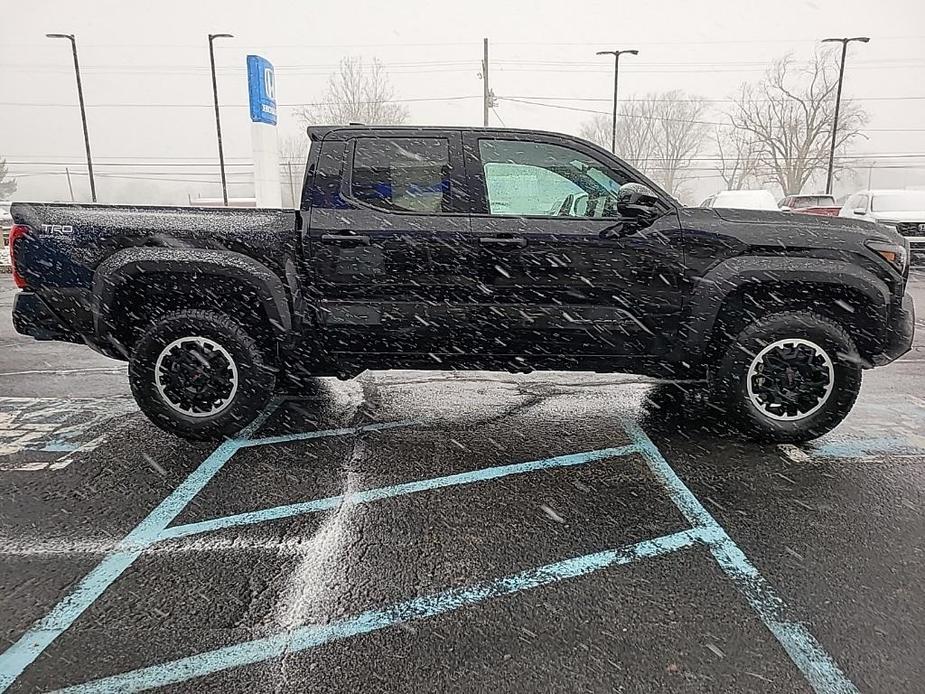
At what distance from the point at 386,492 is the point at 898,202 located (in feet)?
60.9

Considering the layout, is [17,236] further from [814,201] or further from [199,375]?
[814,201]

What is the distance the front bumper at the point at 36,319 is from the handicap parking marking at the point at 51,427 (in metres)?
0.70

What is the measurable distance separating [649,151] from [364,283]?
6491 centimetres

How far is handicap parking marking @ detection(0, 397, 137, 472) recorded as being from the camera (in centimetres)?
404

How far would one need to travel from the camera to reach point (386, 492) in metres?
3.58

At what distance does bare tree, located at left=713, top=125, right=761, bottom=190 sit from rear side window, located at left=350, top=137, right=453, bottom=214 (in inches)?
2354

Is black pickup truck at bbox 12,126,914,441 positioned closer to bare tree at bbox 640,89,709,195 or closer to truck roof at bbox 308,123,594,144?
truck roof at bbox 308,123,594,144

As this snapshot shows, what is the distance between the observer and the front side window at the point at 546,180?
4.24 m

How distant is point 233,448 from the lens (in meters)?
4.25

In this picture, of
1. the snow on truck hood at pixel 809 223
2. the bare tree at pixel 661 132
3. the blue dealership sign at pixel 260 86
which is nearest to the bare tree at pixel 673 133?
the bare tree at pixel 661 132

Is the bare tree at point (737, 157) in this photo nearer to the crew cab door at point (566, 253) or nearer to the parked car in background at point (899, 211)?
the parked car in background at point (899, 211)

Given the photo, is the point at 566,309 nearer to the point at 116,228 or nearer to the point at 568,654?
the point at 568,654

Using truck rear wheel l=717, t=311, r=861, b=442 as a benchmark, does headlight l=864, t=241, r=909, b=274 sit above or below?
above

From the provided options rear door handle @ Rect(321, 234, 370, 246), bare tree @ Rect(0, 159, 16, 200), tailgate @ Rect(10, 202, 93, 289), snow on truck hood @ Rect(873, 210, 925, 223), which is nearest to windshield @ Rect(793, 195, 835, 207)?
snow on truck hood @ Rect(873, 210, 925, 223)
